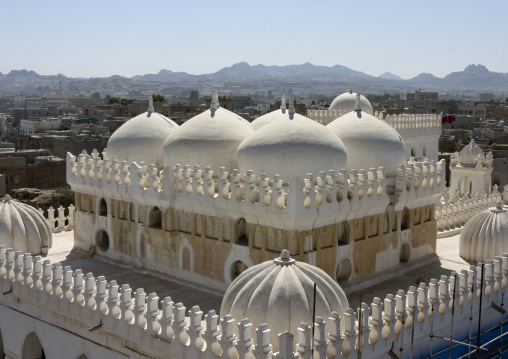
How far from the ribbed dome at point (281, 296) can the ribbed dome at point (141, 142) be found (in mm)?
7701

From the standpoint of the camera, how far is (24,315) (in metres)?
15.3

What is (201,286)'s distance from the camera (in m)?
15.4

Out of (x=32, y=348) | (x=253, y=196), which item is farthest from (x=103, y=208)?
(x=253, y=196)

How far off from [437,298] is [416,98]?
4561 inches

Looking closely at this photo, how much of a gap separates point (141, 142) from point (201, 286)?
15.2 feet

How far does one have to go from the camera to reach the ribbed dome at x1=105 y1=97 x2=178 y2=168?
17.8 meters

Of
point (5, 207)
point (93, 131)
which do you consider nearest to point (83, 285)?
point (5, 207)

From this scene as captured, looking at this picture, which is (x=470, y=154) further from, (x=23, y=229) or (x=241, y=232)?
(x=23, y=229)

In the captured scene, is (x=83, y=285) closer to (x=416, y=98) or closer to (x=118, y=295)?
(x=118, y=295)

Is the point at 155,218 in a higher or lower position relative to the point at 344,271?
higher

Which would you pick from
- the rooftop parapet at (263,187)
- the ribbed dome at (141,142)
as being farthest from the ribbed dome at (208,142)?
the ribbed dome at (141,142)

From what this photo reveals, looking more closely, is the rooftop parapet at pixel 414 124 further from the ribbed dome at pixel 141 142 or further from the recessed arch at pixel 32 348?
the recessed arch at pixel 32 348

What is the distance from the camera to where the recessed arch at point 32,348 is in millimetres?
15312

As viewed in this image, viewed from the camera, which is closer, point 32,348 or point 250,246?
point 250,246
